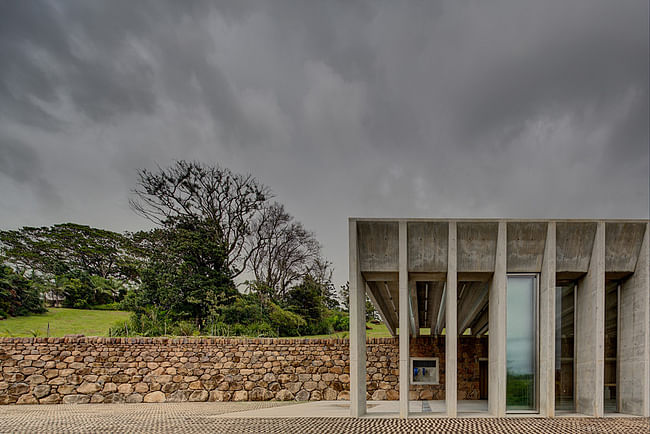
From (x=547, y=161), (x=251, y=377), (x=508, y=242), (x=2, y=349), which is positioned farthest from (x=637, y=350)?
(x=2, y=349)

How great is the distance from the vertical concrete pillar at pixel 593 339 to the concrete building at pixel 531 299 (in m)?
0.02

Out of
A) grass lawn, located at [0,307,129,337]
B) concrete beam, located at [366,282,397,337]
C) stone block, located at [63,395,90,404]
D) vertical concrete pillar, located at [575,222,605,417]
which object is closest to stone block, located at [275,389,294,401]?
concrete beam, located at [366,282,397,337]

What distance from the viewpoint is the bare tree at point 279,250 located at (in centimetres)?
2903

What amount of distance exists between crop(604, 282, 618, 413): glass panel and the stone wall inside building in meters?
6.19

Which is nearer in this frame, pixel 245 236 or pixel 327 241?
pixel 245 236

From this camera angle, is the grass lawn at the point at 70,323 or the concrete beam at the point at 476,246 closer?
the concrete beam at the point at 476,246

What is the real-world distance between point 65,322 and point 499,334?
22.9 m

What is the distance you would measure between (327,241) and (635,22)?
21488mm

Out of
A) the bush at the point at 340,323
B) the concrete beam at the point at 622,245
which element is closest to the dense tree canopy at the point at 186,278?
the bush at the point at 340,323

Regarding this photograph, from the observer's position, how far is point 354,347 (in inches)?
390

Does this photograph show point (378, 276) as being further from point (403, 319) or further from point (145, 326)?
point (145, 326)

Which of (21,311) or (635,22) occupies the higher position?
(635,22)

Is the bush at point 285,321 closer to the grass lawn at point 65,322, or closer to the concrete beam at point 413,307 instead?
the grass lawn at point 65,322

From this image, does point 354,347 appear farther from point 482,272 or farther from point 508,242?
point 508,242
